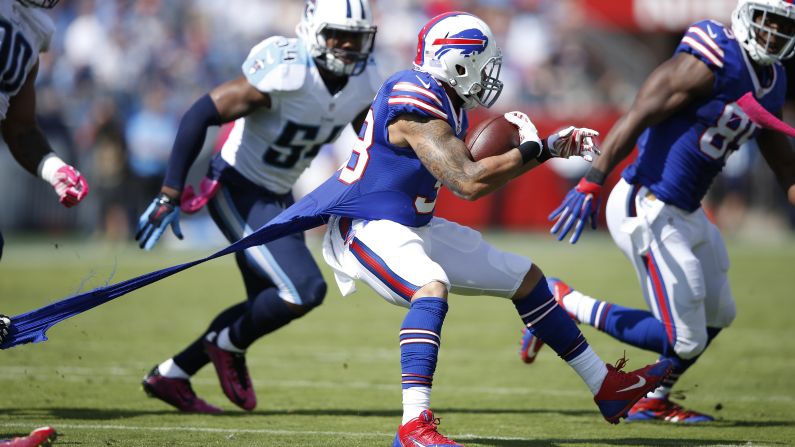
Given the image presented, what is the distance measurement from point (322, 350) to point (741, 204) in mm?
11300

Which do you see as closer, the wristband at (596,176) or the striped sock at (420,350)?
the striped sock at (420,350)

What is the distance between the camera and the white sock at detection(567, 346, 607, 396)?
16.7ft

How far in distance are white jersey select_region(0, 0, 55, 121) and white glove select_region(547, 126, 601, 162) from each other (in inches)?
102

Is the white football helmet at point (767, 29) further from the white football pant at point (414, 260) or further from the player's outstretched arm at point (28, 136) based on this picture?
the player's outstretched arm at point (28, 136)

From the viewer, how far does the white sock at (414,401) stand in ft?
14.9

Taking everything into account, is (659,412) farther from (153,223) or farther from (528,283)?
(153,223)

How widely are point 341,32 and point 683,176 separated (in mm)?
1958

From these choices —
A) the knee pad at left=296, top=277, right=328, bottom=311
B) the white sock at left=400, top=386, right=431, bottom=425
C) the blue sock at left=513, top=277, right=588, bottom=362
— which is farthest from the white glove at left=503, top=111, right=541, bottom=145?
the knee pad at left=296, top=277, right=328, bottom=311

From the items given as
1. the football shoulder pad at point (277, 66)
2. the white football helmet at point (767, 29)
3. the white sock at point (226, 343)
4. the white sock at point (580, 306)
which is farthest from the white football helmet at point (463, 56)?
the white sock at point (226, 343)

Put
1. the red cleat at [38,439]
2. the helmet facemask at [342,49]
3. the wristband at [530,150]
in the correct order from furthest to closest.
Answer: the helmet facemask at [342,49] → the wristband at [530,150] → the red cleat at [38,439]

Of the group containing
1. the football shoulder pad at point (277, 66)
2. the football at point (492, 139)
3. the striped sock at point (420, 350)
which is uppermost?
the football at point (492, 139)

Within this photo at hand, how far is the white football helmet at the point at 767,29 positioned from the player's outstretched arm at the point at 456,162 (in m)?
1.70

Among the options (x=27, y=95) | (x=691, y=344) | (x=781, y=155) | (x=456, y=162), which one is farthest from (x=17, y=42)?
(x=781, y=155)

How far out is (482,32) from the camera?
490cm
